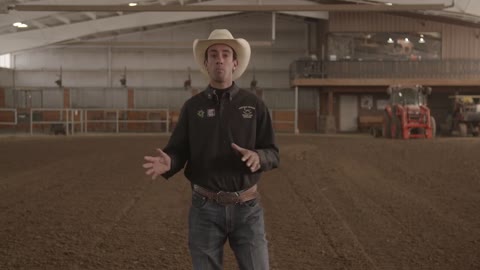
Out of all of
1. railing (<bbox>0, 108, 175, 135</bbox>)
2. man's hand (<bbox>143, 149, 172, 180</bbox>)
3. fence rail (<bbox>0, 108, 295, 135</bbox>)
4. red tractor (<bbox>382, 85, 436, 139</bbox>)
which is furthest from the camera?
fence rail (<bbox>0, 108, 295, 135</bbox>)

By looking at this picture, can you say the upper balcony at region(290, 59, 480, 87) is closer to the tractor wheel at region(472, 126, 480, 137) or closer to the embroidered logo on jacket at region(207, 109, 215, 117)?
the tractor wheel at region(472, 126, 480, 137)

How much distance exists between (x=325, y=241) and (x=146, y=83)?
3260cm

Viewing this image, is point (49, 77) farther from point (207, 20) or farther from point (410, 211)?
point (410, 211)

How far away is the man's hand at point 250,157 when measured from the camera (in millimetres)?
2723

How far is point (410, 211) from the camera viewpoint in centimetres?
726

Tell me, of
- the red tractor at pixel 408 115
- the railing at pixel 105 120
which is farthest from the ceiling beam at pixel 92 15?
the red tractor at pixel 408 115

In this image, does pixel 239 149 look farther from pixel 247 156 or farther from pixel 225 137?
pixel 225 137

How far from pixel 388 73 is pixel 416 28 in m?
3.66

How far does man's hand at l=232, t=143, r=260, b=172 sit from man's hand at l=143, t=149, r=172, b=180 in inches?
15.6

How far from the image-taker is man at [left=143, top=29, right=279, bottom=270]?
289 centimetres

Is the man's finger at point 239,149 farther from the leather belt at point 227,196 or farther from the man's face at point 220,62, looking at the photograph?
the man's face at point 220,62

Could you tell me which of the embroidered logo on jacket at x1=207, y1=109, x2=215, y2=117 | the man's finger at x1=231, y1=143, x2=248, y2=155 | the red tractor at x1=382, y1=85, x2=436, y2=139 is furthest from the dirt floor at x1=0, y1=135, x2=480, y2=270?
the red tractor at x1=382, y1=85, x2=436, y2=139

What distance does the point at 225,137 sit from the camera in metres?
2.91

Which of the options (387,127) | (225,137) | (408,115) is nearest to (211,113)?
(225,137)
